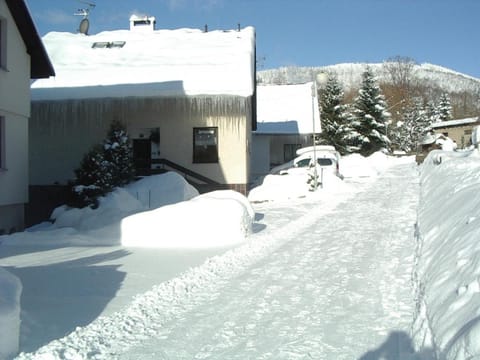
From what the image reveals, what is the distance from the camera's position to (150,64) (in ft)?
64.5

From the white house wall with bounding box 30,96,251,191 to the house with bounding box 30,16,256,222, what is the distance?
4cm

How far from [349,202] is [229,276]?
9.49 m

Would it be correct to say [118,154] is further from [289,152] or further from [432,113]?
[432,113]

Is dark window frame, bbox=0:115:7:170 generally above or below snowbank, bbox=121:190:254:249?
above

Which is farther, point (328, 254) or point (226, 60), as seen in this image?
point (226, 60)

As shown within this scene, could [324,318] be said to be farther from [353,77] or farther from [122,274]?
[353,77]

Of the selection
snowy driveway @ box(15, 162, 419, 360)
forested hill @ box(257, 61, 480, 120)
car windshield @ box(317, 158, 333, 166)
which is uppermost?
forested hill @ box(257, 61, 480, 120)

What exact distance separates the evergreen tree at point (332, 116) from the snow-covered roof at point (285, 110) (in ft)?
9.57

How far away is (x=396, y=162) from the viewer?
42406 mm

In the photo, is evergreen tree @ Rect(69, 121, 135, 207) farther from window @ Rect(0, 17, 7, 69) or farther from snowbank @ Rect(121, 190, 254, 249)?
window @ Rect(0, 17, 7, 69)

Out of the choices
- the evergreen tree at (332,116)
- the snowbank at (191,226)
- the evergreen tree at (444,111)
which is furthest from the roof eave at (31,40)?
the evergreen tree at (444,111)

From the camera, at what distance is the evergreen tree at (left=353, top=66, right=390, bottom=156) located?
4309cm

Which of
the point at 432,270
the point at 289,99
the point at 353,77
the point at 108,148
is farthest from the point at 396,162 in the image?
the point at 353,77

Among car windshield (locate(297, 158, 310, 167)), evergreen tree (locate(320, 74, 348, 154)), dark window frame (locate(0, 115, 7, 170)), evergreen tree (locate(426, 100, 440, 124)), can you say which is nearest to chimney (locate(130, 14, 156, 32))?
car windshield (locate(297, 158, 310, 167))
